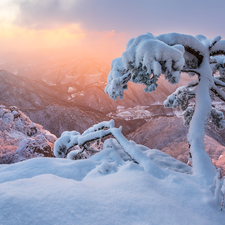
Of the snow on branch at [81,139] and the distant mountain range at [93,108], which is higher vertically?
the distant mountain range at [93,108]

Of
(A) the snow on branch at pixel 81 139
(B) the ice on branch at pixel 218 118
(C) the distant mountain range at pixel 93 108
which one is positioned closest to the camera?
(A) the snow on branch at pixel 81 139

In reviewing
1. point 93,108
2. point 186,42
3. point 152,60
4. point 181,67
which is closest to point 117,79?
point 152,60

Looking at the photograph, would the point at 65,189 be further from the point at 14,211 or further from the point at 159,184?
the point at 159,184

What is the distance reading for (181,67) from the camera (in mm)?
2338

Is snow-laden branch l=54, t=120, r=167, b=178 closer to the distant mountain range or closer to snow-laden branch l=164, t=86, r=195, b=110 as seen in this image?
snow-laden branch l=164, t=86, r=195, b=110

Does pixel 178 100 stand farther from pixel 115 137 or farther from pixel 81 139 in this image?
pixel 81 139

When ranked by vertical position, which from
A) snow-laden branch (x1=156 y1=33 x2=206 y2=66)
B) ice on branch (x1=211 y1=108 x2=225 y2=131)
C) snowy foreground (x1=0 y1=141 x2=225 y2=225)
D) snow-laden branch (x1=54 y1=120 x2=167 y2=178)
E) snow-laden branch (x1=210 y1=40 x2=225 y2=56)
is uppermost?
snow-laden branch (x1=210 y1=40 x2=225 y2=56)

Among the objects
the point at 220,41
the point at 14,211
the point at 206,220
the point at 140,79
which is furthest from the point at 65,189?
the point at 220,41

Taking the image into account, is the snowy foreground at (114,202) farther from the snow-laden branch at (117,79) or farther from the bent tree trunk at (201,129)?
the snow-laden branch at (117,79)

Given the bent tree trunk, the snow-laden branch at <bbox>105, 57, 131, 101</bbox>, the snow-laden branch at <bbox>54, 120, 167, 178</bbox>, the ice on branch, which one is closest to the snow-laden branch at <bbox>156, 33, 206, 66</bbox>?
the bent tree trunk

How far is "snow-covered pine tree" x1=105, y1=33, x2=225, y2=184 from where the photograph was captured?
230 cm

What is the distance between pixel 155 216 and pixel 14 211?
124cm

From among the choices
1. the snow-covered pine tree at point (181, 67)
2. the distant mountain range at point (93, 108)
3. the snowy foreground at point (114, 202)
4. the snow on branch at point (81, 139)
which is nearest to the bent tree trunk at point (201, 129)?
the snow-covered pine tree at point (181, 67)

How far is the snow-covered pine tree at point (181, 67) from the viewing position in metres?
2.30
